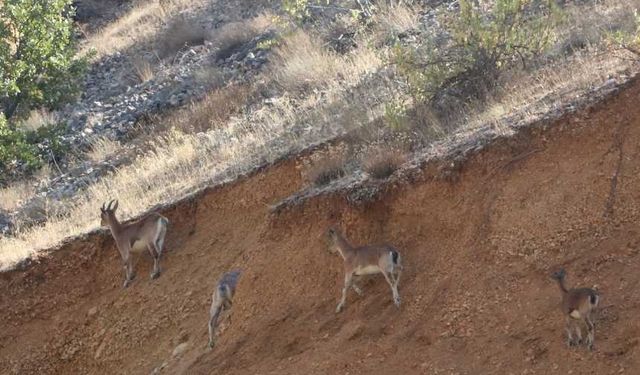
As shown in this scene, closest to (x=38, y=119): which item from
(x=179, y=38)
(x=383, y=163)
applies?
(x=179, y=38)

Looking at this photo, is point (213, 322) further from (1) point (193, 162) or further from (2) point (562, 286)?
(1) point (193, 162)

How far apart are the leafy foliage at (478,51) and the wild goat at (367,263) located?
143 inches

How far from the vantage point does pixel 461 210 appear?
9047 millimetres

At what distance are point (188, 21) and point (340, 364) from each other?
59.1ft

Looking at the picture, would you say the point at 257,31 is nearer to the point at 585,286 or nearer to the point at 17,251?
the point at 17,251

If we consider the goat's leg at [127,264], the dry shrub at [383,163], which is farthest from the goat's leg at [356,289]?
the goat's leg at [127,264]

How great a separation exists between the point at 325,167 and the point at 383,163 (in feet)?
3.35

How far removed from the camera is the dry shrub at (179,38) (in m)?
24.0

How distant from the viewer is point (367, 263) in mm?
8742

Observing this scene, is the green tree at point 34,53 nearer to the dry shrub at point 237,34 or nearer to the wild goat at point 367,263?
the dry shrub at point 237,34

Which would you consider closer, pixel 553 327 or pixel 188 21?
pixel 553 327

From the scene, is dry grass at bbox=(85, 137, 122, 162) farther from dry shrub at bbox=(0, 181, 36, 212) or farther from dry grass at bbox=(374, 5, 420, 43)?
dry grass at bbox=(374, 5, 420, 43)

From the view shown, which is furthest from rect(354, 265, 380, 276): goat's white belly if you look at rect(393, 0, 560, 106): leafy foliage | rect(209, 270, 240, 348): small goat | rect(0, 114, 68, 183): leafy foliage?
rect(0, 114, 68, 183): leafy foliage

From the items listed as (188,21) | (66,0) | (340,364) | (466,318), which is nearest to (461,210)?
(466,318)
